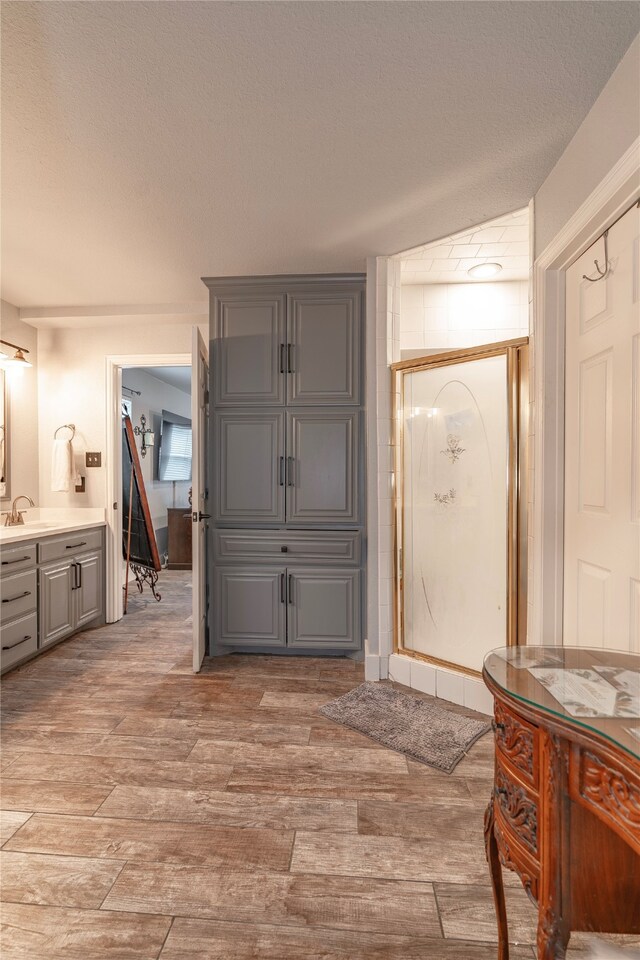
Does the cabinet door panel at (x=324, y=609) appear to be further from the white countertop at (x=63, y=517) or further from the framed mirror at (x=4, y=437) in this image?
the framed mirror at (x=4, y=437)

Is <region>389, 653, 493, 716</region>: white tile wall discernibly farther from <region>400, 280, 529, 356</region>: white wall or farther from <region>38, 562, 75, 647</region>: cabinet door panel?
<region>38, 562, 75, 647</region>: cabinet door panel

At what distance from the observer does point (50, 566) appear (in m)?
3.34

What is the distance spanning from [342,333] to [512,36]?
1866 mm

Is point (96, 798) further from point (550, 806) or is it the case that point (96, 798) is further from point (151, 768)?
point (550, 806)

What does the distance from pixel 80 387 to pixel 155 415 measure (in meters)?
2.90

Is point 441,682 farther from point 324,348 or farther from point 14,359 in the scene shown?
point 14,359

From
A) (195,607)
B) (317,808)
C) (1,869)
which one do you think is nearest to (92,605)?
(195,607)

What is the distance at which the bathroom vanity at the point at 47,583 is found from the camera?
294 centimetres

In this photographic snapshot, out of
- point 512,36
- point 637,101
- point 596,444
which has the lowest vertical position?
point 596,444

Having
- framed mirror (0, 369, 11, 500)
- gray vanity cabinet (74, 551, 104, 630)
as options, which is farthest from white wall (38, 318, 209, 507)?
gray vanity cabinet (74, 551, 104, 630)

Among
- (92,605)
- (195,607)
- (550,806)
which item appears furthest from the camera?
(92,605)

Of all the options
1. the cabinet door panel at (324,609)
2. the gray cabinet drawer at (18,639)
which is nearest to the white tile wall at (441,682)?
the cabinet door panel at (324,609)

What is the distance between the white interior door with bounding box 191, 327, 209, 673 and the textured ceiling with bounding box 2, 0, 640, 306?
2.41 ft

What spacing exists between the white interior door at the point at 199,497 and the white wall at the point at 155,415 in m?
3.48
